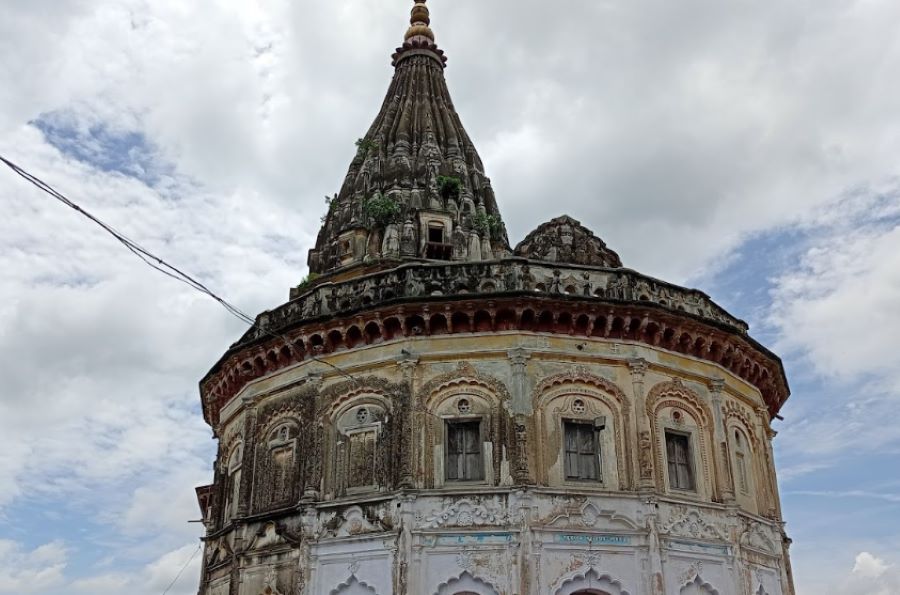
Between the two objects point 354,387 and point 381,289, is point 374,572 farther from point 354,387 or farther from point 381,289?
point 381,289

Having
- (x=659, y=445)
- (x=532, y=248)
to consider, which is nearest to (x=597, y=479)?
(x=659, y=445)

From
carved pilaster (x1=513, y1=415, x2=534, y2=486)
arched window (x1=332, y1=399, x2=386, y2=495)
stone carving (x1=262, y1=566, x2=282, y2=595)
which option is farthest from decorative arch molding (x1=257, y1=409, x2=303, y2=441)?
carved pilaster (x1=513, y1=415, x2=534, y2=486)

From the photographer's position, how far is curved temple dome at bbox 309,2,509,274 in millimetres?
34344

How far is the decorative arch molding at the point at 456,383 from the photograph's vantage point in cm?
2233

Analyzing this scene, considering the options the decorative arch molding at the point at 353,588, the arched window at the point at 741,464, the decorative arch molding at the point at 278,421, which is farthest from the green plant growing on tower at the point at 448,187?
the decorative arch molding at the point at 353,588

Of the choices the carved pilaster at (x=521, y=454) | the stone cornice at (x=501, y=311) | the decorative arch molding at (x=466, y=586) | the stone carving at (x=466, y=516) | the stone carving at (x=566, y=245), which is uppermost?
the stone carving at (x=566, y=245)

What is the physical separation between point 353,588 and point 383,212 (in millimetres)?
16252

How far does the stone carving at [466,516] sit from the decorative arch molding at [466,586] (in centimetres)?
106

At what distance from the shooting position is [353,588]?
2136 cm

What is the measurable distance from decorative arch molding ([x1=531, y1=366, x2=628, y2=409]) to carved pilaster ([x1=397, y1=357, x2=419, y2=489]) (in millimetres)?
2864

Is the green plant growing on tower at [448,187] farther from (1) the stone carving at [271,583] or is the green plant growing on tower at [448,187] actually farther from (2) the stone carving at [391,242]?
(1) the stone carving at [271,583]

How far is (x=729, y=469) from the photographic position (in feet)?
76.9

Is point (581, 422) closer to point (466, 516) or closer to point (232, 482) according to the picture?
point (466, 516)

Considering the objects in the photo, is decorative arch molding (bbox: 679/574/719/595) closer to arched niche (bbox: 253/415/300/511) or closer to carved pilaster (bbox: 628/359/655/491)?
carved pilaster (bbox: 628/359/655/491)
